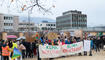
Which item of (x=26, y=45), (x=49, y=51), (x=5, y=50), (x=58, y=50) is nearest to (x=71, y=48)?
(x=58, y=50)

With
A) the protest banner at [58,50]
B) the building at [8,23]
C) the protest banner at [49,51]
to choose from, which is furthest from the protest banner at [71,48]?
the building at [8,23]

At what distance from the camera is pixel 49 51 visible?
524 inches

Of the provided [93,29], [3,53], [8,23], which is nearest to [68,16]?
[8,23]

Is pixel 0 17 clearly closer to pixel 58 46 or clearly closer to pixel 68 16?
pixel 68 16

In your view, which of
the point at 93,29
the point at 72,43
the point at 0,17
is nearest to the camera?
the point at 72,43

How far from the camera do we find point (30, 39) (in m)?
19.1

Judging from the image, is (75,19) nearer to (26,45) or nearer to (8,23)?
(8,23)

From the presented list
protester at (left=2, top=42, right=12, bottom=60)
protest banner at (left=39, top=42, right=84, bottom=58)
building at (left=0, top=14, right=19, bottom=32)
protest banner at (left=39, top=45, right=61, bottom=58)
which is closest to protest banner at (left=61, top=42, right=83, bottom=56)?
protest banner at (left=39, top=42, right=84, bottom=58)

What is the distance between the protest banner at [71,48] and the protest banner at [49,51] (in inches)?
21.7

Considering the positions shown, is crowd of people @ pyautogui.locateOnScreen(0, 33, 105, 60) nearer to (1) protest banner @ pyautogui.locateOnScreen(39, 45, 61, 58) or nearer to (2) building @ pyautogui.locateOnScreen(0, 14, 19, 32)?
(1) protest banner @ pyautogui.locateOnScreen(39, 45, 61, 58)

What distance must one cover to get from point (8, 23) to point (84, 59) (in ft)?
→ 228

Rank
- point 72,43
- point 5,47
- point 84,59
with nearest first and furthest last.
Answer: point 5,47 → point 84,59 → point 72,43

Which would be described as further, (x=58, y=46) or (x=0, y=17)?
(x=0, y=17)

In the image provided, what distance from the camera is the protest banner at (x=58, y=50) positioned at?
42.4ft
